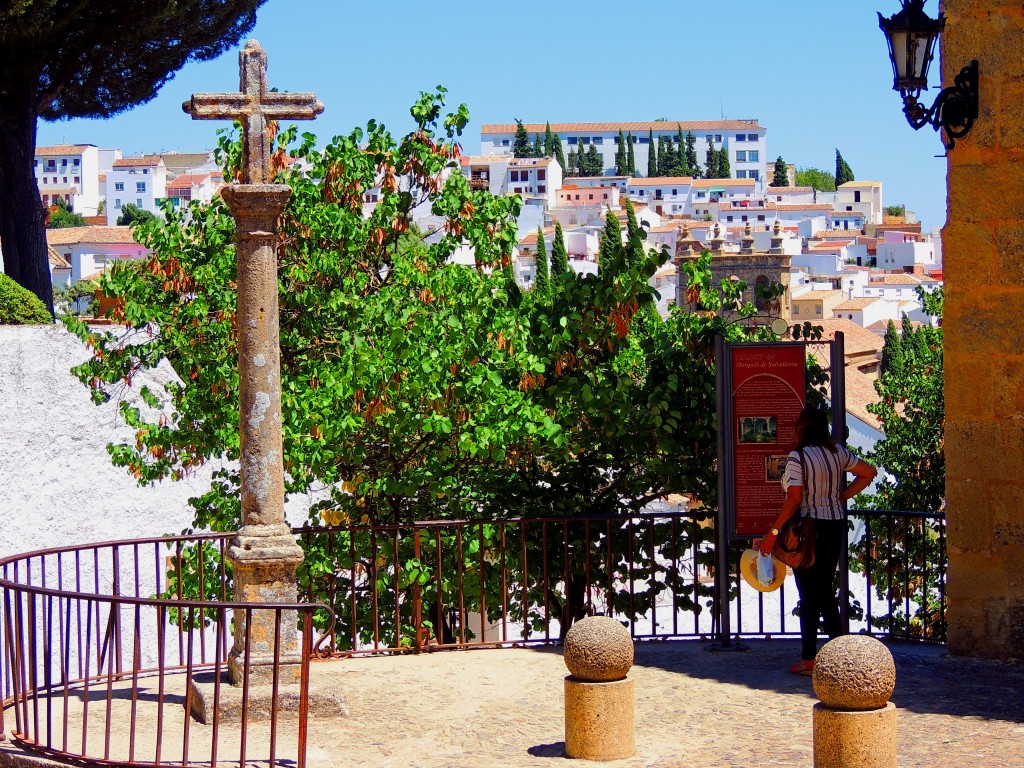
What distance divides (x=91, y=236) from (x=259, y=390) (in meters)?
104

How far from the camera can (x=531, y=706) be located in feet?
24.5

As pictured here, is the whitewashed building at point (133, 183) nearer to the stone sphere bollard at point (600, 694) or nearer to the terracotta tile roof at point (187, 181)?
the terracotta tile roof at point (187, 181)

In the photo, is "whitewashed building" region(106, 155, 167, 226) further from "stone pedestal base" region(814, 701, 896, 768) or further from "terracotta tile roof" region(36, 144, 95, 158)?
"stone pedestal base" region(814, 701, 896, 768)

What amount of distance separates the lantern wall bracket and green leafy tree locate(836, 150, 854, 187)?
185577 millimetres

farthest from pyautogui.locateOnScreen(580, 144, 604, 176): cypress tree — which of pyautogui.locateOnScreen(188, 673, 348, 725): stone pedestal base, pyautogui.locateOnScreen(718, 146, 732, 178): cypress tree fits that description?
pyautogui.locateOnScreen(188, 673, 348, 725): stone pedestal base

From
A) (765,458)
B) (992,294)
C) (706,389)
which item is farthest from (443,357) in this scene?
(992,294)

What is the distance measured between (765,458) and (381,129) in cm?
519

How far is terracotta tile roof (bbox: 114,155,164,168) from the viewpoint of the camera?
470ft

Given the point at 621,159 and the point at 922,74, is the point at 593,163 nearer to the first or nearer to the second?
the point at 621,159

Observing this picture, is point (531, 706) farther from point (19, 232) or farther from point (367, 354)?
point (19, 232)

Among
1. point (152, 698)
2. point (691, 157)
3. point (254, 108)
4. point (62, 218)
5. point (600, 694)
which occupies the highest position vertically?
point (691, 157)

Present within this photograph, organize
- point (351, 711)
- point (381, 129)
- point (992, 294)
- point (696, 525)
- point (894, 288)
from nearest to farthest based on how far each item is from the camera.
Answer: point (351, 711)
point (992, 294)
point (696, 525)
point (381, 129)
point (894, 288)

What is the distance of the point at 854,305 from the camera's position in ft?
329

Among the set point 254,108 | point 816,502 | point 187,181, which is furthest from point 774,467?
point 187,181
